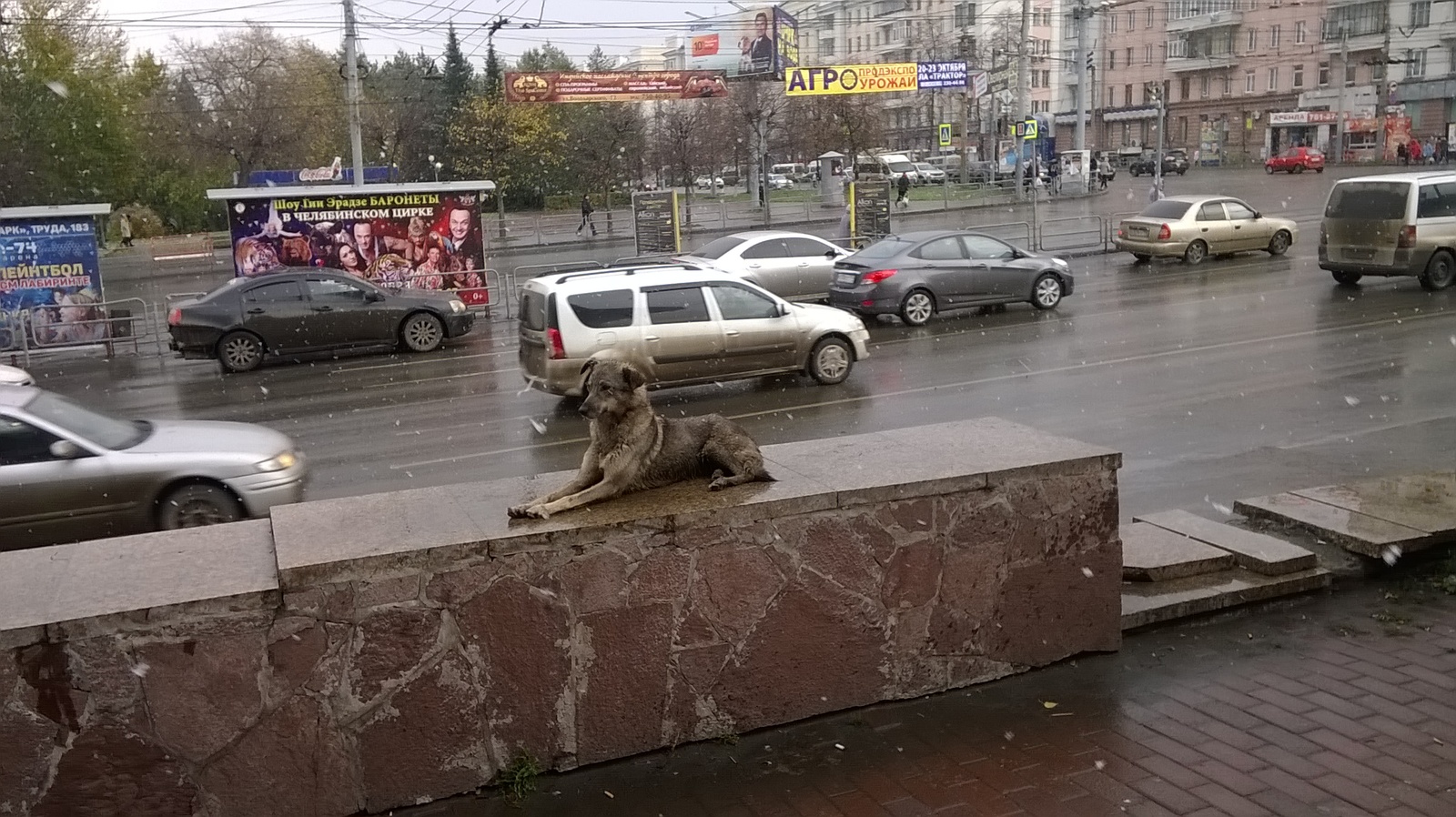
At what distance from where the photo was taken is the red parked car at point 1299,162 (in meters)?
64.3

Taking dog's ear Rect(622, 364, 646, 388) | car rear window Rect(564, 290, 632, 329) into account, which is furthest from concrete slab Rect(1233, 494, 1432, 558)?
car rear window Rect(564, 290, 632, 329)

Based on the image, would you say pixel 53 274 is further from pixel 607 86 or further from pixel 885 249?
pixel 607 86

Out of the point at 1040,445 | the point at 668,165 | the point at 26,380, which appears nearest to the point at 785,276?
the point at 26,380

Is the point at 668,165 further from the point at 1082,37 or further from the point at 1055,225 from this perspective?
the point at 1055,225

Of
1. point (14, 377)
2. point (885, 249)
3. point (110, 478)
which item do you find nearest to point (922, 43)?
point (885, 249)

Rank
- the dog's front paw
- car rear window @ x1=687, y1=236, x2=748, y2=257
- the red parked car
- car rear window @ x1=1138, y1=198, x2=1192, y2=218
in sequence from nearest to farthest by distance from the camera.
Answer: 1. the dog's front paw
2. car rear window @ x1=687, y1=236, x2=748, y2=257
3. car rear window @ x1=1138, y1=198, x2=1192, y2=218
4. the red parked car

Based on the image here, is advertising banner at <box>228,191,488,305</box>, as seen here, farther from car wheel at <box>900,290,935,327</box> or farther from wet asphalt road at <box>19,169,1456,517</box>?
car wheel at <box>900,290,935,327</box>

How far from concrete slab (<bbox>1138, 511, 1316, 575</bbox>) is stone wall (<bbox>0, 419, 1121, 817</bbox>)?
1360 mm

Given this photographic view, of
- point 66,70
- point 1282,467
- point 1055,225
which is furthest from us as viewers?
point 66,70

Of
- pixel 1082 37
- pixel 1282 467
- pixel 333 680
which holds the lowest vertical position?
pixel 1282 467

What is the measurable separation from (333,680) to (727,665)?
155 cm

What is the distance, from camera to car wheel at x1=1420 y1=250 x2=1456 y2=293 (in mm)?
21719

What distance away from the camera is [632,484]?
4.98 metres

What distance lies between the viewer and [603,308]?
14.8 metres
